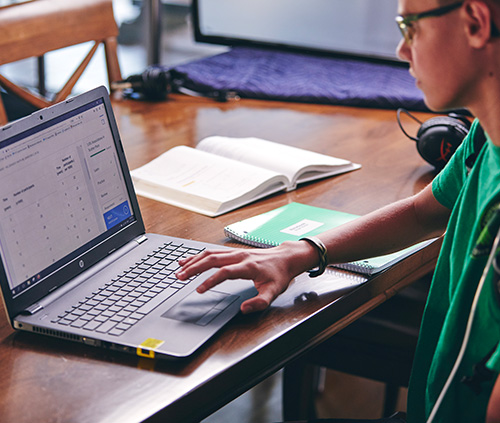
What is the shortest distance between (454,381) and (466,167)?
1.07ft

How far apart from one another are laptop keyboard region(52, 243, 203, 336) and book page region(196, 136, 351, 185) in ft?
1.37

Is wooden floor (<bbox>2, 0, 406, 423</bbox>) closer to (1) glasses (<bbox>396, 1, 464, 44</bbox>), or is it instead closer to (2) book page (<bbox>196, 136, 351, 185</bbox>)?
(2) book page (<bbox>196, 136, 351, 185</bbox>)

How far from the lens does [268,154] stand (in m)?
1.51

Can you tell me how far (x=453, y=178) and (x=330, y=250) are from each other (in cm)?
22

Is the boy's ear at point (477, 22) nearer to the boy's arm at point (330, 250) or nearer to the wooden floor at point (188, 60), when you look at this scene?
the boy's arm at point (330, 250)

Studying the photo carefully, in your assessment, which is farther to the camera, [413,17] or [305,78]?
[305,78]

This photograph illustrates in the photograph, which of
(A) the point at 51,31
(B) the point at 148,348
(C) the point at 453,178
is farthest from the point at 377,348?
(A) the point at 51,31

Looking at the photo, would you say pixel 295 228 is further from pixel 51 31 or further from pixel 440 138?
pixel 51 31

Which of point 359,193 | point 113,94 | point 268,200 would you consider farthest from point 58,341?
point 113,94

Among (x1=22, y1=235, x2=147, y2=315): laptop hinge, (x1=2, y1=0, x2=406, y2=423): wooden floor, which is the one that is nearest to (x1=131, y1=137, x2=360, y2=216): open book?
(x1=22, y1=235, x2=147, y2=315): laptop hinge

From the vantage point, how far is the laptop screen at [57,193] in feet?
3.01

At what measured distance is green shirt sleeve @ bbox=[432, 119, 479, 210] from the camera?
41.2 inches

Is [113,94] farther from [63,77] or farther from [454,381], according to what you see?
[63,77]

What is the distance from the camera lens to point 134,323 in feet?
2.98
